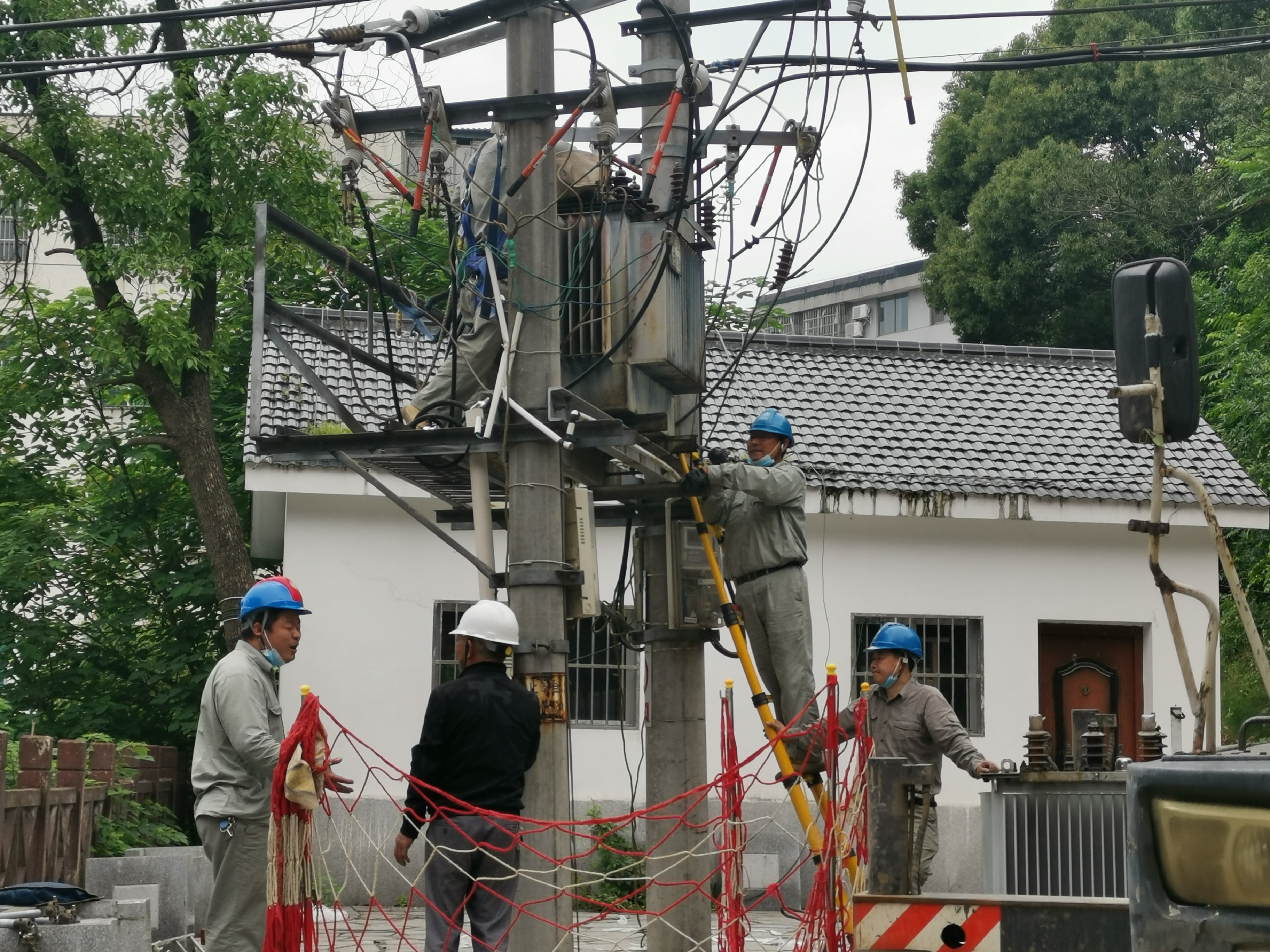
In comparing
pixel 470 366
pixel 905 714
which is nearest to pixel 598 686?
pixel 905 714

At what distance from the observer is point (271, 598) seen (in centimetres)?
874

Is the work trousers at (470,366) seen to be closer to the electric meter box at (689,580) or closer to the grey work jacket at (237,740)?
the electric meter box at (689,580)

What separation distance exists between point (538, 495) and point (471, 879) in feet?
6.55

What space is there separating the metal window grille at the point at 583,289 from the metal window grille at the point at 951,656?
8781mm

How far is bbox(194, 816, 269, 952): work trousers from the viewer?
8.45m

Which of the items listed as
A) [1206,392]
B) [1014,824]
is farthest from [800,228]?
[1206,392]

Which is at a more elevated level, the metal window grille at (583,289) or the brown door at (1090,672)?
the metal window grille at (583,289)

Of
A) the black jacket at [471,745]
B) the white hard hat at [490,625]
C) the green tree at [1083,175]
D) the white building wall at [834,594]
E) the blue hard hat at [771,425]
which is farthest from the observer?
the green tree at [1083,175]

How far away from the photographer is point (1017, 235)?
3472 centimetres

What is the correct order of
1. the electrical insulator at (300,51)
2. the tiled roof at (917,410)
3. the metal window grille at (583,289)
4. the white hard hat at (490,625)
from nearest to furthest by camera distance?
the white hard hat at (490,625) < the metal window grille at (583,289) < the electrical insulator at (300,51) < the tiled roof at (917,410)

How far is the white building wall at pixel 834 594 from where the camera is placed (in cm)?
1662

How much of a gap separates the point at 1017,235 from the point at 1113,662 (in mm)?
17929

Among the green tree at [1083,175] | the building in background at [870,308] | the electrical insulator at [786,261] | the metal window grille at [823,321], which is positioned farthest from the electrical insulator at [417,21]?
the metal window grille at [823,321]

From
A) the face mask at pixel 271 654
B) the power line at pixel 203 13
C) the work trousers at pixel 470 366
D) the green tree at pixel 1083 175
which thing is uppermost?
the green tree at pixel 1083 175
